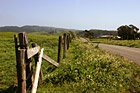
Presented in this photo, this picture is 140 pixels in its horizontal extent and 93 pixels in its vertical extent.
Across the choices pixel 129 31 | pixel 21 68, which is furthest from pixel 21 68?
pixel 129 31

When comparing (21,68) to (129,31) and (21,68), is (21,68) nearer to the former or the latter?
(21,68)

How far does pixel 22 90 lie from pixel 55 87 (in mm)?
1954

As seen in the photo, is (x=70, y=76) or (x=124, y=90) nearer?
(x=124, y=90)

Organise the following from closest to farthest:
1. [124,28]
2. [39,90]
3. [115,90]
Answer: [39,90] < [115,90] < [124,28]

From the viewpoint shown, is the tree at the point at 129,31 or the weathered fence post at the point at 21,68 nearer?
the weathered fence post at the point at 21,68

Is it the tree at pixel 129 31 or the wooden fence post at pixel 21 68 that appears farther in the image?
the tree at pixel 129 31

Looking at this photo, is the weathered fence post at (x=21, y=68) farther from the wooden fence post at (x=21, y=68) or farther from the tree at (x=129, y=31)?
the tree at (x=129, y=31)

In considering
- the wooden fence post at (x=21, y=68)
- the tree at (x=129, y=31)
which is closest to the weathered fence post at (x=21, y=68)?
the wooden fence post at (x=21, y=68)

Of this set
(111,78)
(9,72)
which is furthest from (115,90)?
(9,72)

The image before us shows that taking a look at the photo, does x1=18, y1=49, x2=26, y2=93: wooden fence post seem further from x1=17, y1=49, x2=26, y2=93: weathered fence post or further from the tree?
the tree

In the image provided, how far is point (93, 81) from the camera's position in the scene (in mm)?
6012

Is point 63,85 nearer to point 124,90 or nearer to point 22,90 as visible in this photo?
point 22,90

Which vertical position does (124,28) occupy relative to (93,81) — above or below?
above

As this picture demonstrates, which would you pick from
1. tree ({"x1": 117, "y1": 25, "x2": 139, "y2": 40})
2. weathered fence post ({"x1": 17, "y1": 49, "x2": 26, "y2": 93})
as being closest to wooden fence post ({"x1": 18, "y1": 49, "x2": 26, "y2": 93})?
weathered fence post ({"x1": 17, "y1": 49, "x2": 26, "y2": 93})
